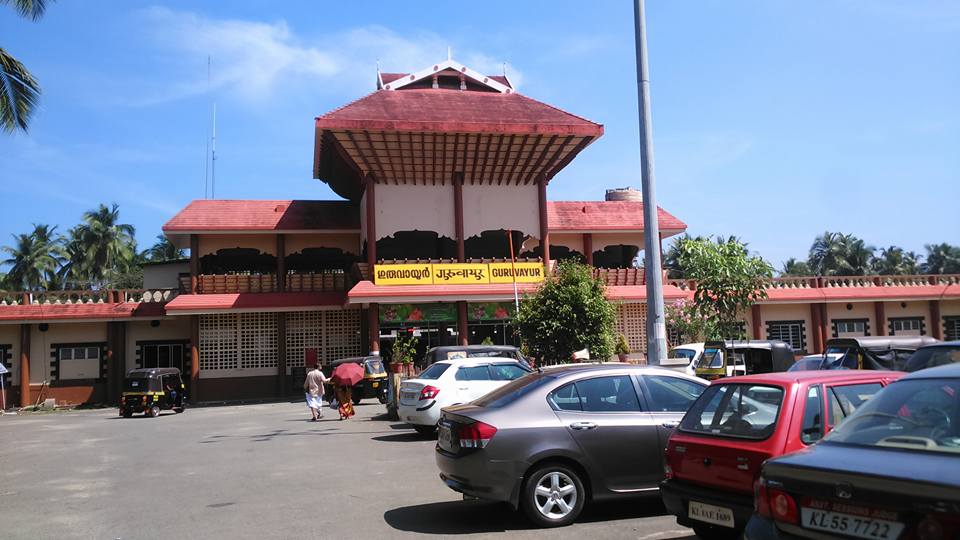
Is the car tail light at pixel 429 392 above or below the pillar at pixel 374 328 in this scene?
below

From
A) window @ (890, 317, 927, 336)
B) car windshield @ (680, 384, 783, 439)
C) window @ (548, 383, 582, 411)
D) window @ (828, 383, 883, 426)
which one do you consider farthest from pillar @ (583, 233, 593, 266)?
window @ (828, 383, 883, 426)

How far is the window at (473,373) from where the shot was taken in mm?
14711

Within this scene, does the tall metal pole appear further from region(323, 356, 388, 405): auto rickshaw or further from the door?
region(323, 356, 388, 405): auto rickshaw

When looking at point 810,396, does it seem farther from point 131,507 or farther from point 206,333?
point 206,333

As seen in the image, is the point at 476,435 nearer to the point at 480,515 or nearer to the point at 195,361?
the point at 480,515

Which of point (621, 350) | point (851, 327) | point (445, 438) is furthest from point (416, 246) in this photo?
point (445, 438)

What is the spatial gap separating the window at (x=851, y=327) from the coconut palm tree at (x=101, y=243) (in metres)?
47.1

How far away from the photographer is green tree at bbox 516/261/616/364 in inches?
750

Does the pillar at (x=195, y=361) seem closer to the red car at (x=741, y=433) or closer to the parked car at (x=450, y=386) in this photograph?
the parked car at (x=450, y=386)

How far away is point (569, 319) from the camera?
19.1m

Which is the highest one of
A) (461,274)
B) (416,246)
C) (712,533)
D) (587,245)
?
(416,246)

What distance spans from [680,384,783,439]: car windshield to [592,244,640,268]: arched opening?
30.0m

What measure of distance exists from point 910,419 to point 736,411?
72.4 inches

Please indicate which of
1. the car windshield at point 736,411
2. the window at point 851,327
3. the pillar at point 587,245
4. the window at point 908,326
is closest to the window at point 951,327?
the window at point 908,326
